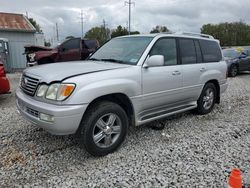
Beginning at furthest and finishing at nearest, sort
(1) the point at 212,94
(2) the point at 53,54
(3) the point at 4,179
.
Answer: (2) the point at 53,54
(1) the point at 212,94
(3) the point at 4,179

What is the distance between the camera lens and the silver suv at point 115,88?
3.23m

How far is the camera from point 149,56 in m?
4.20

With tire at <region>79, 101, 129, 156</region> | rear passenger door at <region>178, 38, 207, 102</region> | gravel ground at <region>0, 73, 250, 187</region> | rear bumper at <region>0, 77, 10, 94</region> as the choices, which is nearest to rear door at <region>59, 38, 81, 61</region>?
rear bumper at <region>0, 77, 10, 94</region>

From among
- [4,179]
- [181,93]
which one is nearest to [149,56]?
[181,93]

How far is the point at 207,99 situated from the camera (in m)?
5.83

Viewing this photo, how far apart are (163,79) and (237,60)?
10924mm

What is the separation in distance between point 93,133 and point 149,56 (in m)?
1.65

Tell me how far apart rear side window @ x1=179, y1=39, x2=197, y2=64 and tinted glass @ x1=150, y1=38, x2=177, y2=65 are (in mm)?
228

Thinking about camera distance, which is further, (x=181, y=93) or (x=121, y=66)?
(x=181, y=93)

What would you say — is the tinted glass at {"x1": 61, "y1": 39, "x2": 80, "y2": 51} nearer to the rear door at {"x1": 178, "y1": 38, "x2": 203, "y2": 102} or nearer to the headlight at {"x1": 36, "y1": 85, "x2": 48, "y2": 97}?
the rear door at {"x1": 178, "y1": 38, "x2": 203, "y2": 102}

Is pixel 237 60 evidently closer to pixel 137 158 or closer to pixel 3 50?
pixel 137 158

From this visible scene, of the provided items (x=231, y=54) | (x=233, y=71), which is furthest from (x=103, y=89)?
(x=231, y=54)

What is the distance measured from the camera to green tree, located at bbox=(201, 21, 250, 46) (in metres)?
48.2

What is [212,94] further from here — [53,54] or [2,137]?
[53,54]
